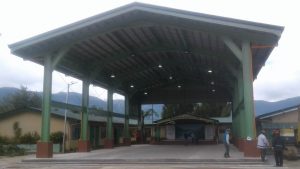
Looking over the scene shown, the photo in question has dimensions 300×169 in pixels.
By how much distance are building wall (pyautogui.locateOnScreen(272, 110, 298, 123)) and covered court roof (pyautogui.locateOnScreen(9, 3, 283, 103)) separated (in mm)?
3396

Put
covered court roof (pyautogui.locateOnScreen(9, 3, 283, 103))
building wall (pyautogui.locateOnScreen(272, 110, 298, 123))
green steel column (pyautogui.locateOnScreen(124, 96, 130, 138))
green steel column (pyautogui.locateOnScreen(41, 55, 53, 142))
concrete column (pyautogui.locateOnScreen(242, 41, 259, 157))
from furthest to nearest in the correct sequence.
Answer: green steel column (pyautogui.locateOnScreen(124, 96, 130, 138)), building wall (pyautogui.locateOnScreen(272, 110, 298, 123)), green steel column (pyautogui.locateOnScreen(41, 55, 53, 142)), covered court roof (pyautogui.locateOnScreen(9, 3, 283, 103)), concrete column (pyautogui.locateOnScreen(242, 41, 259, 157))

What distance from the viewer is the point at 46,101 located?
22656 millimetres

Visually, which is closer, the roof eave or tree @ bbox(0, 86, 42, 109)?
the roof eave

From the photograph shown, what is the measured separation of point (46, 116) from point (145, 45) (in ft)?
28.0

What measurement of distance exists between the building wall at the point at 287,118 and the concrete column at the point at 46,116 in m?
13.9

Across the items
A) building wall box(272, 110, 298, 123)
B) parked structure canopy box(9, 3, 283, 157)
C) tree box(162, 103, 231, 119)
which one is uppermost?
parked structure canopy box(9, 3, 283, 157)

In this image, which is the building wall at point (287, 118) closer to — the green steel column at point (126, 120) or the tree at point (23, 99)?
the green steel column at point (126, 120)

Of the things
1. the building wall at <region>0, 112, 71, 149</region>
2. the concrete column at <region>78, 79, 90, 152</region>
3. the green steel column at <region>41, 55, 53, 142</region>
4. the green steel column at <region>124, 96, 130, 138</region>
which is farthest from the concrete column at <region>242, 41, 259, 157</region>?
the green steel column at <region>124, 96, 130, 138</region>

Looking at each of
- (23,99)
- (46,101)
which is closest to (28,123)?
(46,101)

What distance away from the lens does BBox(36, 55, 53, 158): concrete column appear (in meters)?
22.0

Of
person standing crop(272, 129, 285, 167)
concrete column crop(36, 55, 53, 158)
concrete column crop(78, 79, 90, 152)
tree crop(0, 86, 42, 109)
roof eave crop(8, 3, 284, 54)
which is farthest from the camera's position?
tree crop(0, 86, 42, 109)

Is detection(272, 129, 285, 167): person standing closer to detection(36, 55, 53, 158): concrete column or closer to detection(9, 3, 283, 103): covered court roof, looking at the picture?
detection(9, 3, 283, 103): covered court roof

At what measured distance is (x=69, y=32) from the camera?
22.4 meters

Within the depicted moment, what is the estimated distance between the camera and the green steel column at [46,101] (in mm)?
22356
